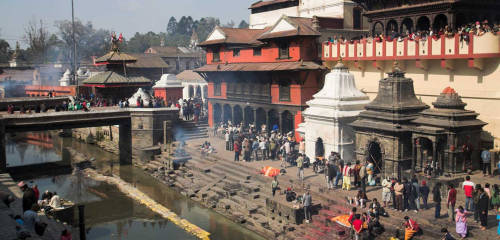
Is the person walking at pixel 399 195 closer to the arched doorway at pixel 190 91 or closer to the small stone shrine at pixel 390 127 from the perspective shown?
the small stone shrine at pixel 390 127

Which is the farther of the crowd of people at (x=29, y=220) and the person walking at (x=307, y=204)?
the person walking at (x=307, y=204)

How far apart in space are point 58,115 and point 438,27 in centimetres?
2110

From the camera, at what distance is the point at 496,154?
61.3 ft

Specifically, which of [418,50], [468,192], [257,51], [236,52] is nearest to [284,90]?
[257,51]

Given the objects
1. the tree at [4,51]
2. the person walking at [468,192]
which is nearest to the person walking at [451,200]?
the person walking at [468,192]

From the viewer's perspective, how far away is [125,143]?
32.9 metres

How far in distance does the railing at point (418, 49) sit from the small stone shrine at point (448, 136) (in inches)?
101

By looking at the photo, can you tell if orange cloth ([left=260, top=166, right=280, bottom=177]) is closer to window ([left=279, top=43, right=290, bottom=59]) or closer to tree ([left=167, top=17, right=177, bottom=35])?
window ([left=279, top=43, right=290, bottom=59])

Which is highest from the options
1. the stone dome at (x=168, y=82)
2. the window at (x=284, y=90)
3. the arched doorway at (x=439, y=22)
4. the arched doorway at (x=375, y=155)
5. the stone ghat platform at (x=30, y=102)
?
the arched doorway at (x=439, y=22)

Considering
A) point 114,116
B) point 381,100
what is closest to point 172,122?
point 114,116

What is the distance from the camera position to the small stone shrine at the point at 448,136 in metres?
17.8

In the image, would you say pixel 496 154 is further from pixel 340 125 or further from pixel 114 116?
pixel 114 116

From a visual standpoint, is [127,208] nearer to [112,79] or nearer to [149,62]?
[112,79]

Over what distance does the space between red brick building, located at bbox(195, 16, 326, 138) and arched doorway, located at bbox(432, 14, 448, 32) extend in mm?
6099
